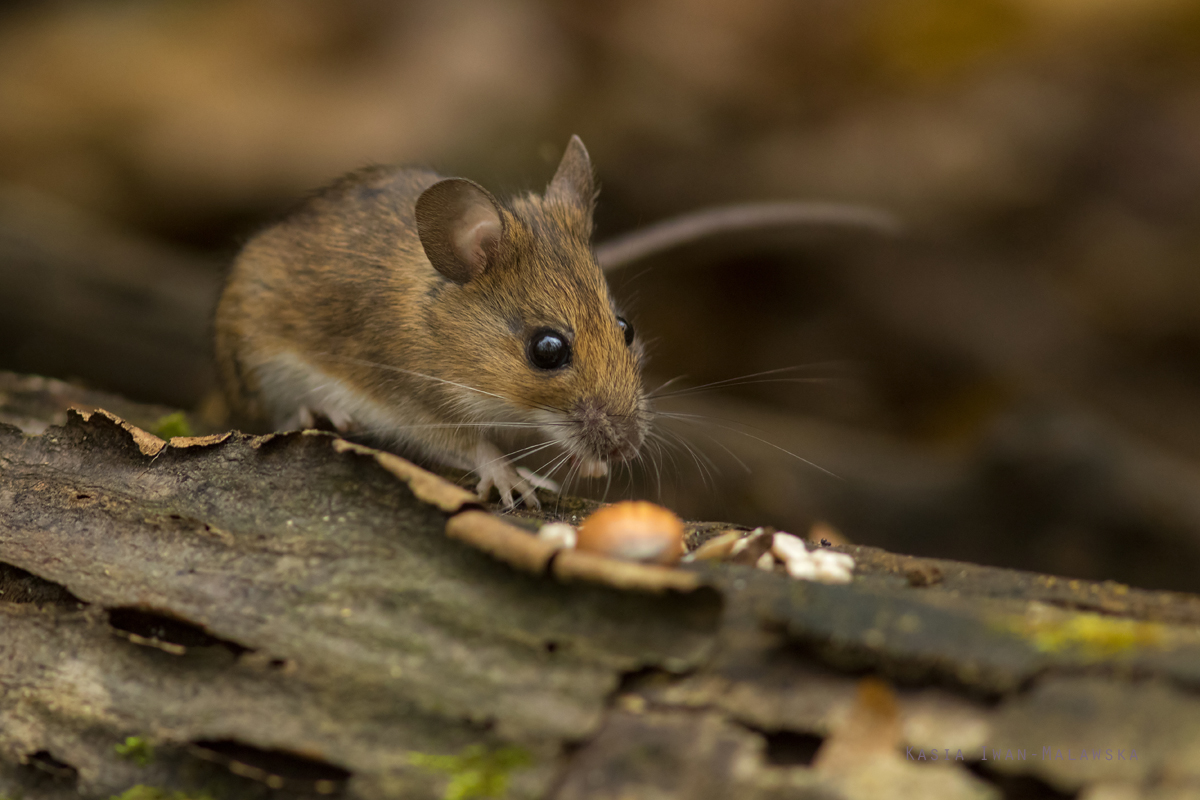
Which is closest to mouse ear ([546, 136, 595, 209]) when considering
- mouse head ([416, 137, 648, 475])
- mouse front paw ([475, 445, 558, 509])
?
mouse head ([416, 137, 648, 475])

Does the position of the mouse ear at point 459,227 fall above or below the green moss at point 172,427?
above

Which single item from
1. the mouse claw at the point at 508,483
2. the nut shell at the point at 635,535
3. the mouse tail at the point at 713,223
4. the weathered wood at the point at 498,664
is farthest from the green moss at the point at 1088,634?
the mouse tail at the point at 713,223

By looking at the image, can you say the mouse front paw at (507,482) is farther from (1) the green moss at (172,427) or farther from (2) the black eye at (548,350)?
(1) the green moss at (172,427)

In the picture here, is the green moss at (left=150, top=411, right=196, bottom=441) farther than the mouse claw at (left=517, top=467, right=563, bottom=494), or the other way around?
the green moss at (left=150, top=411, right=196, bottom=441)

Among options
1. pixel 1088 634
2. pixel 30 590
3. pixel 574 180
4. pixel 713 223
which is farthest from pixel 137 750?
pixel 713 223

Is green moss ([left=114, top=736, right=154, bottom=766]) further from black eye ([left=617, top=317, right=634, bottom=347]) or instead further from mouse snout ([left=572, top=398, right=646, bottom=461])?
black eye ([left=617, top=317, right=634, bottom=347])

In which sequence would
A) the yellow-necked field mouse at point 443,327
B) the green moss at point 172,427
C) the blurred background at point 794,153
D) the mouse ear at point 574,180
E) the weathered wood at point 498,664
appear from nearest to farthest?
1. the weathered wood at point 498,664
2. the yellow-necked field mouse at point 443,327
3. the green moss at point 172,427
4. the mouse ear at point 574,180
5. the blurred background at point 794,153

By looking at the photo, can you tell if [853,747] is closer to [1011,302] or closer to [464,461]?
[464,461]
